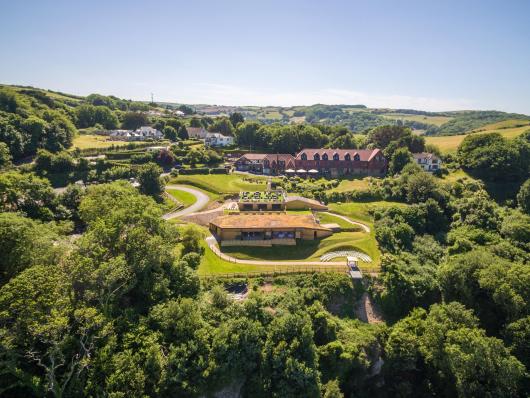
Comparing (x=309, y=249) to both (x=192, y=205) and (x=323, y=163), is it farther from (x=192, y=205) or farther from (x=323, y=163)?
(x=323, y=163)

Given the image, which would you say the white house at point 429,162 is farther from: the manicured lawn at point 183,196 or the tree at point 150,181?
the tree at point 150,181

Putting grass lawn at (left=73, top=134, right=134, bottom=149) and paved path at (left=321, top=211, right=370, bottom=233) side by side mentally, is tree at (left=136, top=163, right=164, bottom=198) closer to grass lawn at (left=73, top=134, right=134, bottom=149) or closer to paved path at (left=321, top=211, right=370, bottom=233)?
grass lawn at (left=73, top=134, right=134, bottom=149)

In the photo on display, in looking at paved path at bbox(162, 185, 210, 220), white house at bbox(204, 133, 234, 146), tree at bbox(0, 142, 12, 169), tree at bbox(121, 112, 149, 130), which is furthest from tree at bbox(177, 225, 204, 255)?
tree at bbox(121, 112, 149, 130)

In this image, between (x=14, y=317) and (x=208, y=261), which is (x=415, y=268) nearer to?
(x=208, y=261)

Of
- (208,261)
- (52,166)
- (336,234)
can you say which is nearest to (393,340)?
(336,234)

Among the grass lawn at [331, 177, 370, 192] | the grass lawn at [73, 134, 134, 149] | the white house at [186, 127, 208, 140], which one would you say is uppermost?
the white house at [186, 127, 208, 140]

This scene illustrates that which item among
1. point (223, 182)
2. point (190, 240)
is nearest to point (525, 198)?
point (190, 240)
